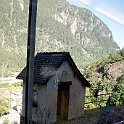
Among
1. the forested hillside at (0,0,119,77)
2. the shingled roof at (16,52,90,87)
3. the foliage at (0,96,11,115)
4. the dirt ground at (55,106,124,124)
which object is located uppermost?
the forested hillside at (0,0,119,77)

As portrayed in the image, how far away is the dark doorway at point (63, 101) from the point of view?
33.7ft

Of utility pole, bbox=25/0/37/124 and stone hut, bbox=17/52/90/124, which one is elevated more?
utility pole, bbox=25/0/37/124

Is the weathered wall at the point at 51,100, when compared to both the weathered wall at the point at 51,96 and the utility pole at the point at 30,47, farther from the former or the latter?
the utility pole at the point at 30,47

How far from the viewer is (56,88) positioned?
31.5 ft

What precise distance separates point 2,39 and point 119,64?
309ft

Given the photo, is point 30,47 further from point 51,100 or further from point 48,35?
point 48,35

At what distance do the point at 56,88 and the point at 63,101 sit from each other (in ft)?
3.34

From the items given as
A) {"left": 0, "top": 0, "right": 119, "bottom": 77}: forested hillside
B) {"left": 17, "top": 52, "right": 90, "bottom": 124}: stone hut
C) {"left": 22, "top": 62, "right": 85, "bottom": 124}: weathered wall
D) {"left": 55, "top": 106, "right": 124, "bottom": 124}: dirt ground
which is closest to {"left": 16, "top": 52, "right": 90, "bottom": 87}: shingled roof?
{"left": 17, "top": 52, "right": 90, "bottom": 124}: stone hut

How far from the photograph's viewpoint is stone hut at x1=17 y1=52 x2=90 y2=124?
929 cm

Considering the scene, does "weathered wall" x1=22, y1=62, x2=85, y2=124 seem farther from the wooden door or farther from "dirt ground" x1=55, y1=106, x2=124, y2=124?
"dirt ground" x1=55, y1=106, x2=124, y2=124

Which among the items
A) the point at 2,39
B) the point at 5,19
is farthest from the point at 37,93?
the point at 5,19

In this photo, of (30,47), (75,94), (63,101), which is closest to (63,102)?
(63,101)

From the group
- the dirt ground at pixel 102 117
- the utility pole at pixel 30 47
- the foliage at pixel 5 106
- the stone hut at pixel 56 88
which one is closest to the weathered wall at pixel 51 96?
the stone hut at pixel 56 88

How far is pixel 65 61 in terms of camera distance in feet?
32.5
